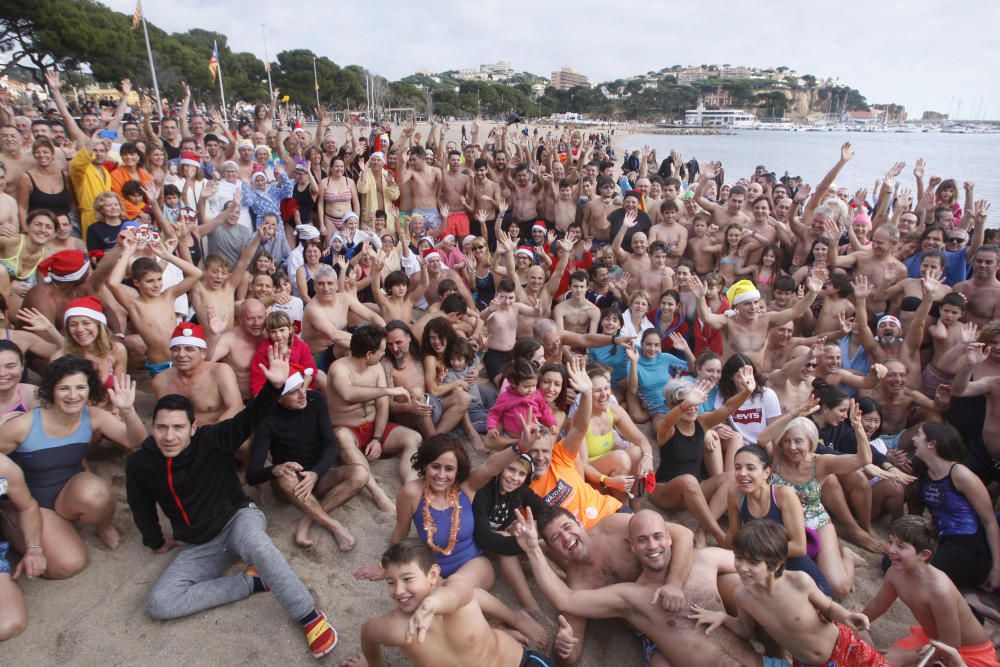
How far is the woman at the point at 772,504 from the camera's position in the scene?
339 cm

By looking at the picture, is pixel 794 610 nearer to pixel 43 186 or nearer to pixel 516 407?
pixel 516 407

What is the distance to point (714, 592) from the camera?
3.08 metres

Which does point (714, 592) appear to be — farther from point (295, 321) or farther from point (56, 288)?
point (56, 288)

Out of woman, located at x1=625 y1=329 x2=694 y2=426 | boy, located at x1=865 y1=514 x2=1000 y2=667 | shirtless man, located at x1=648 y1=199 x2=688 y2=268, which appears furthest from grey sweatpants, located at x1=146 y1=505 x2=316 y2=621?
shirtless man, located at x1=648 y1=199 x2=688 y2=268

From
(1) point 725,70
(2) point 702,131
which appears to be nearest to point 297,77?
(2) point 702,131

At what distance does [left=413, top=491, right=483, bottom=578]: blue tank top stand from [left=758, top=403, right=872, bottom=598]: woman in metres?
2.25

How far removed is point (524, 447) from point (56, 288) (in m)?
4.29

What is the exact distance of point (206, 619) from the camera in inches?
129

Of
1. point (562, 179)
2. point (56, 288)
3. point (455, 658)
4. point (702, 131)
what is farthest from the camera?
point (702, 131)

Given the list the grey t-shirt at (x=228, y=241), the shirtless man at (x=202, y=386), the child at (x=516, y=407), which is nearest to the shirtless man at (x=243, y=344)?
the shirtless man at (x=202, y=386)

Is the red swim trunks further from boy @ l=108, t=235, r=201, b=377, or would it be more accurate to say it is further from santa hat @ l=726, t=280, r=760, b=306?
boy @ l=108, t=235, r=201, b=377

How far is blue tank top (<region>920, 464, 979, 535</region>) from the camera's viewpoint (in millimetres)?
3809

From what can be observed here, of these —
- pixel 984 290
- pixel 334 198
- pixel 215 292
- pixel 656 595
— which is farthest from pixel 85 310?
pixel 984 290

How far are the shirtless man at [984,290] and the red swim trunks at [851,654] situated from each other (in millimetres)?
4891
